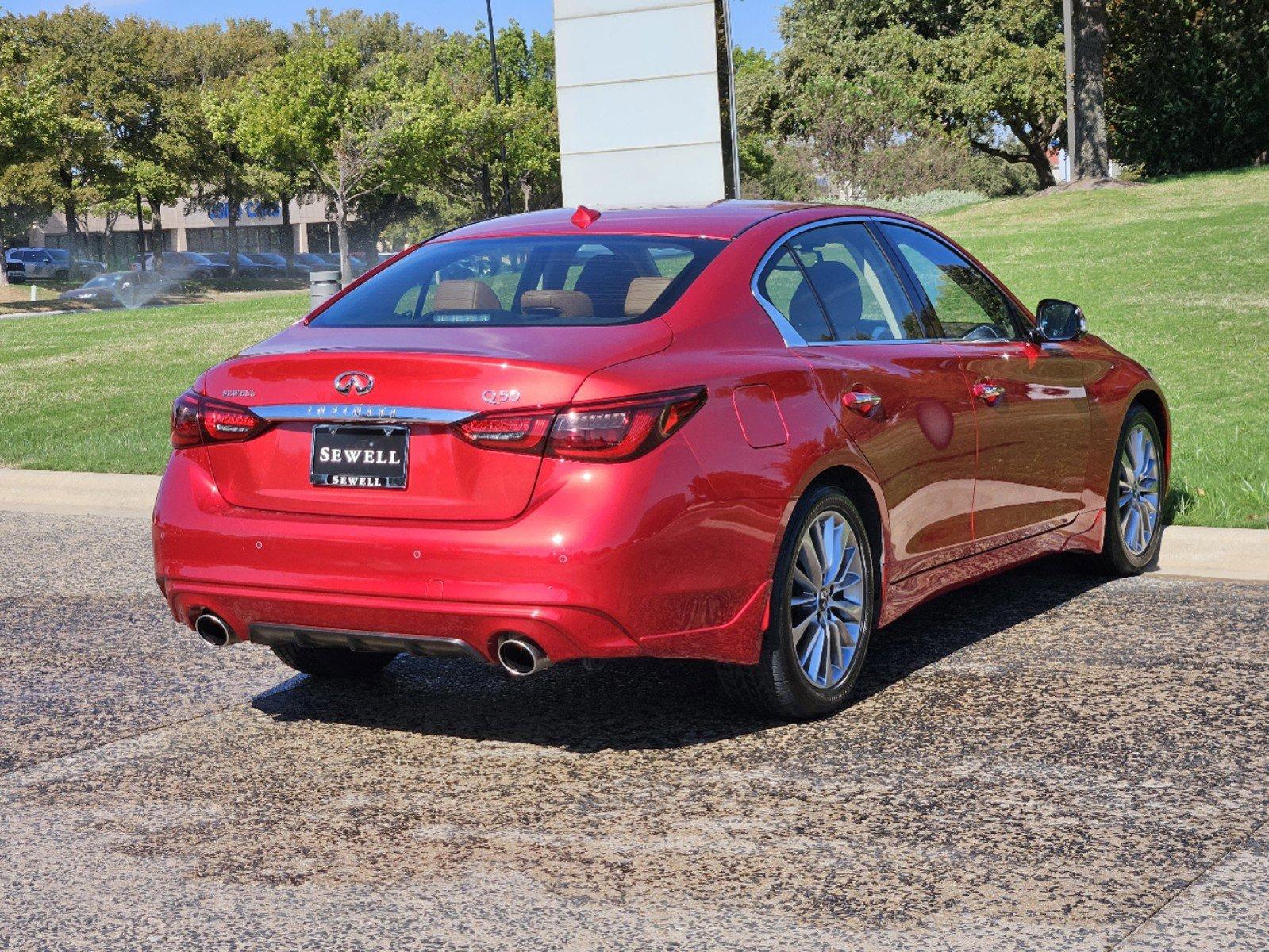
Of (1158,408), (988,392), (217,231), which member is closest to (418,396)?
(988,392)

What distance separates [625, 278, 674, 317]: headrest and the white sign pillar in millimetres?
14046

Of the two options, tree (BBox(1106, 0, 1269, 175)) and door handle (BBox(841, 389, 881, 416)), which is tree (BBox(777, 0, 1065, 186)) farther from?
door handle (BBox(841, 389, 881, 416))

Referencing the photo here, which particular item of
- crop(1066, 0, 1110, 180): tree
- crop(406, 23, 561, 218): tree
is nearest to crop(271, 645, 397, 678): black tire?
crop(1066, 0, 1110, 180): tree

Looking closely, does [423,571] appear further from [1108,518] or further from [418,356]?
[1108,518]

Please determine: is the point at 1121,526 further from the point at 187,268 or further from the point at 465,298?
the point at 187,268

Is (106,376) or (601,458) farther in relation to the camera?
(106,376)

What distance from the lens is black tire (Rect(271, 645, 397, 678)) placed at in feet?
19.2

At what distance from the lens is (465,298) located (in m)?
5.22

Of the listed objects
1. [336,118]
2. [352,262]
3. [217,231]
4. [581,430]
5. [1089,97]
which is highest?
[336,118]

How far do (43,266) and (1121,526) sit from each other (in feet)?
217

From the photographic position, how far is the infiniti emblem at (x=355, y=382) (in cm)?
458

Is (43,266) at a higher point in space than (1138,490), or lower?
higher

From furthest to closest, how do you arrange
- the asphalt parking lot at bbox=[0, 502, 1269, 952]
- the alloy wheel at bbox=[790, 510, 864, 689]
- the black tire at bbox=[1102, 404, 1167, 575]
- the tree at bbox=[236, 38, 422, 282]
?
the tree at bbox=[236, 38, 422, 282] < the black tire at bbox=[1102, 404, 1167, 575] < the alloy wheel at bbox=[790, 510, 864, 689] < the asphalt parking lot at bbox=[0, 502, 1269, 952]

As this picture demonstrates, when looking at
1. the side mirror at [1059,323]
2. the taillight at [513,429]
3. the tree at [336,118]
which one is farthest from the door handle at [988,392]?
the tree at [336,118]
